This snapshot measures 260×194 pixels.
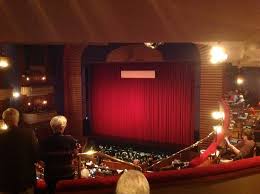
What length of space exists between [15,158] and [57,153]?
392 millimetres

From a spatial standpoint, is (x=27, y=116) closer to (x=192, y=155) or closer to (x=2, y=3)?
(x=192, y=155)

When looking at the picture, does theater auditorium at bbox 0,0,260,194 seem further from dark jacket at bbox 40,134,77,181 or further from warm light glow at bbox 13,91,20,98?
warm light glow at bbox 13,91,20,98

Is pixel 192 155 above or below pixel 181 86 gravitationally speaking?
below

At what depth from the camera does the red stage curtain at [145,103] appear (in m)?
12.5

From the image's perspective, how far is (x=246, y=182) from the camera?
3.33m

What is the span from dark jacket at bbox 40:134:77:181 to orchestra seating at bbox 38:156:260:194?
0.23 meters

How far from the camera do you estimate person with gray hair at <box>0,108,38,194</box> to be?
3025 millimetres

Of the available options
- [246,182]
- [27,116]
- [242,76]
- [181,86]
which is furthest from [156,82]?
[242,76]

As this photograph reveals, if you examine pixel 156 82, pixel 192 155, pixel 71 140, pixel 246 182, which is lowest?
pixel 192 155

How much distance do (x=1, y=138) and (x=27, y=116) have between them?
11223 millimetres

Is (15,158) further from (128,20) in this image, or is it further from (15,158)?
(128,20)

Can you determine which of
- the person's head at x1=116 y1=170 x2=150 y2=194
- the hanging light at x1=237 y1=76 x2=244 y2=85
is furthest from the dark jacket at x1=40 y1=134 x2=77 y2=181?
the hanging light at x1=237 y1=76 x2=244 y2=85

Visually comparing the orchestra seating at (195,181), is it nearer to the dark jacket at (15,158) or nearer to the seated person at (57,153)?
the seated person at (57,153)

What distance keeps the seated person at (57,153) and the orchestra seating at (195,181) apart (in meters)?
0.21
